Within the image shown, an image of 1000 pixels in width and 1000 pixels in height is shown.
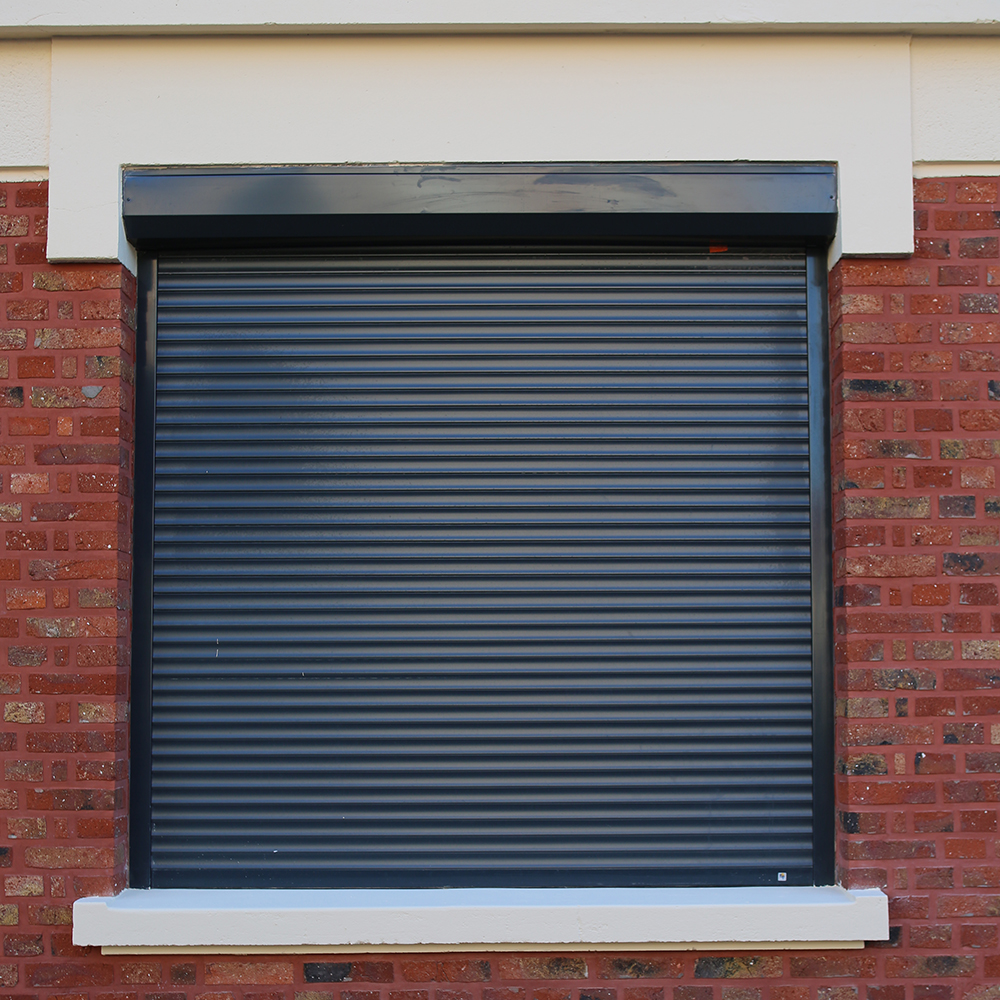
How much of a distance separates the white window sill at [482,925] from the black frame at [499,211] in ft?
0.74

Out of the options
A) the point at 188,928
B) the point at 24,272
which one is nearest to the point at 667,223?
the point at 24,272

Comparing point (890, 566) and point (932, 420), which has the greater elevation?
point (932, 420)

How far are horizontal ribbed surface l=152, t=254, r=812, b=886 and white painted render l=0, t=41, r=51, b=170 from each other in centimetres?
67

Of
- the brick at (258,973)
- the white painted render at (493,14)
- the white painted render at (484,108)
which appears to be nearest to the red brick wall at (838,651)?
the brick at (258,973)

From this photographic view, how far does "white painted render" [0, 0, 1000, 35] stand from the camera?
119 inches

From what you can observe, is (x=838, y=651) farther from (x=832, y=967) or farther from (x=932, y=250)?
(x=932, y=250)

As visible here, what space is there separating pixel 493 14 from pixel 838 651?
8.70 feet

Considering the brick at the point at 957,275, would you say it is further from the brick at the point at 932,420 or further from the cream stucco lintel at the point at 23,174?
the cream stucco lintel at the point at 23,174

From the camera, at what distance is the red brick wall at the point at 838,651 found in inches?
115

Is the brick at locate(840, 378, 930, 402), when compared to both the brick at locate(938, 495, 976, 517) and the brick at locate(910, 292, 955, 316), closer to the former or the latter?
the brick at locate(910, 292, 955, 316)

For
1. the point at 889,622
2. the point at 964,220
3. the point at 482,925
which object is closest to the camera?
the point at 482,925

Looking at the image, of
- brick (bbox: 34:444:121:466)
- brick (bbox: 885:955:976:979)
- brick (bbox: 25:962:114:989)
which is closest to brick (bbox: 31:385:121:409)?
brick (bbox: 34:444:121:466)

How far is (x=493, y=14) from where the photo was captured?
3.03 meters

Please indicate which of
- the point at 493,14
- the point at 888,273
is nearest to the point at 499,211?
the point at 493,14
